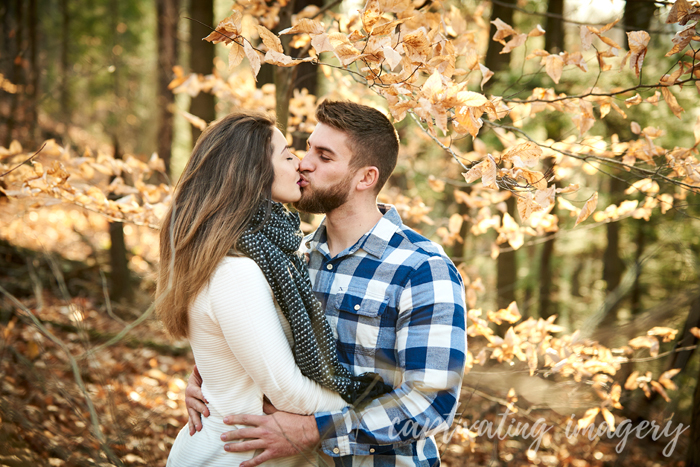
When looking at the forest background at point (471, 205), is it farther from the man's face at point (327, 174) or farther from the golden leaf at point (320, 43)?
the man's face at point (327, 174)

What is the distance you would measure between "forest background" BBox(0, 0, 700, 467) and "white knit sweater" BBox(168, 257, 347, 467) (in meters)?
0.35

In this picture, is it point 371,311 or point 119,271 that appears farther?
point 119,271

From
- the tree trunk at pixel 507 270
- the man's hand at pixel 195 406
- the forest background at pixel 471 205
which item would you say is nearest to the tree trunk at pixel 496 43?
the forest background at pixel 471 205

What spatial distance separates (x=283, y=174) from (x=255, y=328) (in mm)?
757

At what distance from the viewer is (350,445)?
184cm

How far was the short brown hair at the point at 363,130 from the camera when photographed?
232 centimetres

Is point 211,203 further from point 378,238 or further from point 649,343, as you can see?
point 649,343

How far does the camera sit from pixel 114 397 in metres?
4.14

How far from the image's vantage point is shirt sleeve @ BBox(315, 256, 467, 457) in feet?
5.84

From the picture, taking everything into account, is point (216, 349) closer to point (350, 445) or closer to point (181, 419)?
point (350, 445)

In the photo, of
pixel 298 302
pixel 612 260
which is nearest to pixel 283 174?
pixel 298 302

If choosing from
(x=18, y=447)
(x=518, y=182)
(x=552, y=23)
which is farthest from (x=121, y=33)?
(x=518, y=182)

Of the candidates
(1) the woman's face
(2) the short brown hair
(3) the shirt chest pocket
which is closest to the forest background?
(2) the short brown hair

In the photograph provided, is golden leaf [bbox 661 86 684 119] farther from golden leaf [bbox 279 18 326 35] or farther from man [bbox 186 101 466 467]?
golden leaf [bbox 279 18 326 35]
